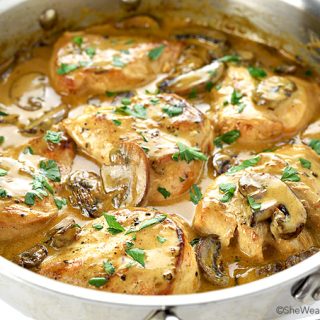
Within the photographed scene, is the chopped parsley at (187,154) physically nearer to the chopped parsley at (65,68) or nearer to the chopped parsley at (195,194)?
the chopped parsley at (195,194)

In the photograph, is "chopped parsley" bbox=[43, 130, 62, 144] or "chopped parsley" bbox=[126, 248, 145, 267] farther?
"chopped parsley" bbox=[43, 130, 62, 144]

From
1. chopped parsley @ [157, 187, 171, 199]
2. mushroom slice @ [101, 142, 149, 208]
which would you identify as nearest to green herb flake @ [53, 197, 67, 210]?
mushroom slice @ [101, 142, 149, 208]

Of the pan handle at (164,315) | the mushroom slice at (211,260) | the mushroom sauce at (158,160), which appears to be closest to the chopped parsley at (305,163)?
the mushroom sauce at (158,160)

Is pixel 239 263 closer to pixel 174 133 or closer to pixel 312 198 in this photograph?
pixel 312 198

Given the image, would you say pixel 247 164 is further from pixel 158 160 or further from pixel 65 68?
pixel 65 68

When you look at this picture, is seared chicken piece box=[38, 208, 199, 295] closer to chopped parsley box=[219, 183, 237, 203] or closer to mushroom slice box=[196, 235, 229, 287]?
mushroom slice box=[196, 235, 229, 287]

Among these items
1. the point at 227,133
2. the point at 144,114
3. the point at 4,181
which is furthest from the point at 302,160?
the point at 4,181
